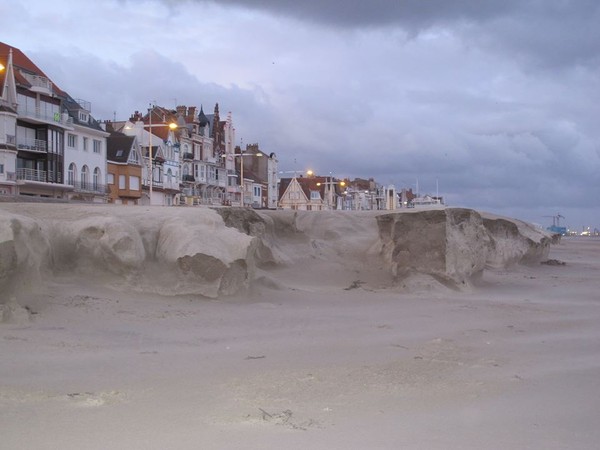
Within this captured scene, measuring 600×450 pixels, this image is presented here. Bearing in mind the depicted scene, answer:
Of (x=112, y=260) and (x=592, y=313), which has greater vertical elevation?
(x=112, y=260)

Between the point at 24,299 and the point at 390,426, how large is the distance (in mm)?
6730

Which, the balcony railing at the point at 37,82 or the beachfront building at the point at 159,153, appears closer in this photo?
the balcony railing at the point at 37,82

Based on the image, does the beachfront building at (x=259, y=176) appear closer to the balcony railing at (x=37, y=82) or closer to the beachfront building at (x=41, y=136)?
the beachfront building at (x=41, y=136)

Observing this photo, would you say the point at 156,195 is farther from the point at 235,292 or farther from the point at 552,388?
the point at 552,388

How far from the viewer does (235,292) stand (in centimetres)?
1338

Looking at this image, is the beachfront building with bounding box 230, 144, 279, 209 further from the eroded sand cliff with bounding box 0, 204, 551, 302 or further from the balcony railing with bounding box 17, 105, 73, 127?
the eroded sand cliff with bounding box 0, 204, 551, 302

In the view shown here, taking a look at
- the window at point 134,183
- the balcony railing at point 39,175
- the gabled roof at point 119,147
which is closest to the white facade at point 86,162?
the balcony railing at point 39,175

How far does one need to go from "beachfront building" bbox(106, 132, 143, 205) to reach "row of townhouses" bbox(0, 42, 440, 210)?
11cm

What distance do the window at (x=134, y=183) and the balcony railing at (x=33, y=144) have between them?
13.7 metres

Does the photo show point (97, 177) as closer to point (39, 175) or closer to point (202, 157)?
point (39, 175)

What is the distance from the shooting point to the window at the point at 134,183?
2645 inches

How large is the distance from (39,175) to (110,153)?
13.9 m

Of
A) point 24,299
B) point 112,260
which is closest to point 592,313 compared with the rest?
point 112,260

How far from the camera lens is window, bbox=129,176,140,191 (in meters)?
67.2
